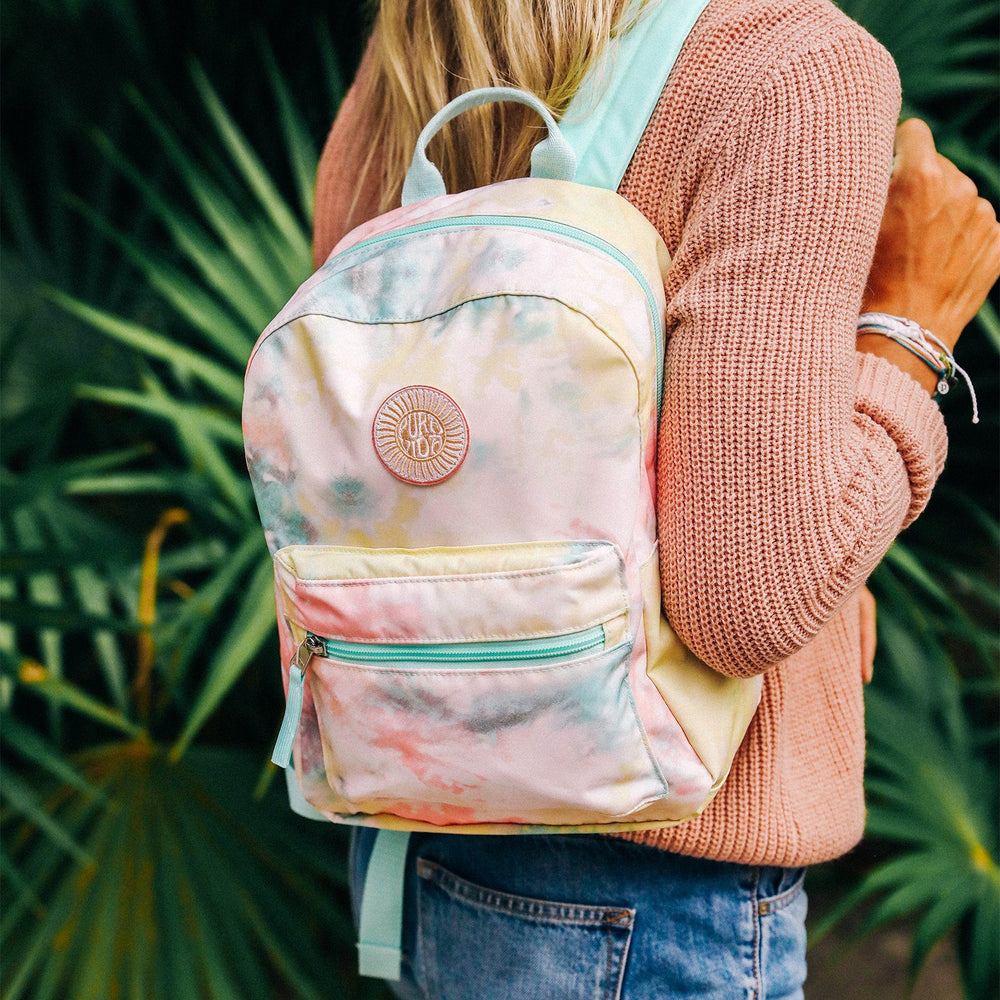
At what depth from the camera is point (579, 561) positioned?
0.60 meters

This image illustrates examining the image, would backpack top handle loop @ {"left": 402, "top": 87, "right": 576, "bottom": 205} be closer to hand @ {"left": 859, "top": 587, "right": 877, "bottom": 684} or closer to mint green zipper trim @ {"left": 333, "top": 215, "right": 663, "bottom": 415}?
mint green zipper trim @ {"left": 333, "top": 215, "right": 663, "bottom": 415}

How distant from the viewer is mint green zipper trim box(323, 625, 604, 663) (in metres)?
0.61

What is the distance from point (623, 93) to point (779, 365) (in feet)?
0.71

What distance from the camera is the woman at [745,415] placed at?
0.59 metres

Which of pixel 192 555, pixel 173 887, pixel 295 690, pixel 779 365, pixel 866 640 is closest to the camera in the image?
pixel 779 365

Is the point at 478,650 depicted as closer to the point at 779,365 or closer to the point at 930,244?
the point at 779,365

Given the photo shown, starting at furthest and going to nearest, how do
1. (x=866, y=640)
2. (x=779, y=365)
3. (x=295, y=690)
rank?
1. (x=866, y=640)
2. (x=295, y=690)
3. (x=779, y=365)

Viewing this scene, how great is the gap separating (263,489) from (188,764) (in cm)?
94

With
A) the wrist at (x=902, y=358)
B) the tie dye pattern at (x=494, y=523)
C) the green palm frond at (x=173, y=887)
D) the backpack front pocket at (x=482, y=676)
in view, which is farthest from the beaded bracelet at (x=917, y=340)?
the green palm frond at (x=173, y=887)

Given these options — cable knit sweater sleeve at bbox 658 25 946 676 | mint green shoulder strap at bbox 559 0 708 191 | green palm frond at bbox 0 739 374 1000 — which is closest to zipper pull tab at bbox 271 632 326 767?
cable knit sweater sleeve at bbox 658 25 946 676

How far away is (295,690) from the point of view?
70 centimetres

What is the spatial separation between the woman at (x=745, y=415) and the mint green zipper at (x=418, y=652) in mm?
79

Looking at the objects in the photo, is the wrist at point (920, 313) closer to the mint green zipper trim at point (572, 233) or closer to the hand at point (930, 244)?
the hand at point (930, 244)

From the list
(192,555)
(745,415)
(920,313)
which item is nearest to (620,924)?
(745,415)
